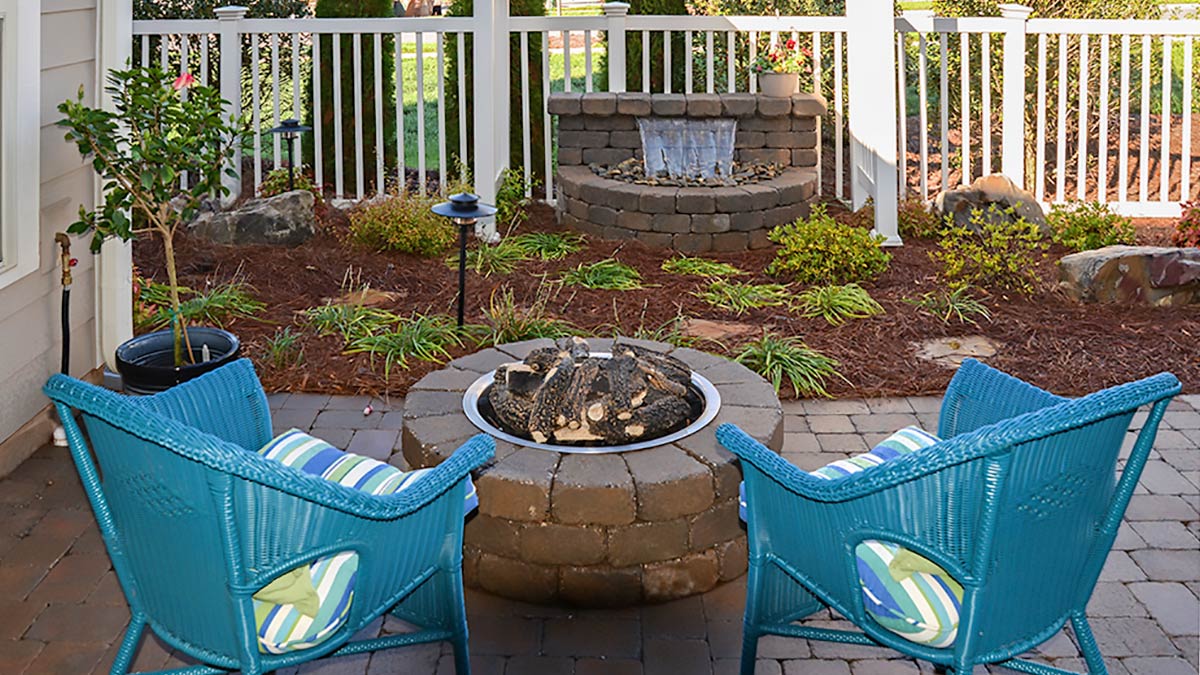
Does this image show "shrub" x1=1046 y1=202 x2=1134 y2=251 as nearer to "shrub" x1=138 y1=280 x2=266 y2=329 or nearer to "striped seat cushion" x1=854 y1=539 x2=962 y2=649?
"shrub" x1=138 y1=280 x2=266 y2=329

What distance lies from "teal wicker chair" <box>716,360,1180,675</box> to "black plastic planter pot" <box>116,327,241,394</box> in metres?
2.42

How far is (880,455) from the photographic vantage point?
11.0 ft

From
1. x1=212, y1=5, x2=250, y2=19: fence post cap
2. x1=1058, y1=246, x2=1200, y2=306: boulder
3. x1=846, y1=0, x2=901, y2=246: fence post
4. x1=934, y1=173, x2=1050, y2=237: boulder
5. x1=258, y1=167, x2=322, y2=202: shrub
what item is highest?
x1=212, y1=5, x2=250, y2=19: fence post cap

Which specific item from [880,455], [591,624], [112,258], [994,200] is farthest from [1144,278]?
[112,258]

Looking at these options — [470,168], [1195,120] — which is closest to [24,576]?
[470,168]

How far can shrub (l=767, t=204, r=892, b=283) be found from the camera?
6.95 meters

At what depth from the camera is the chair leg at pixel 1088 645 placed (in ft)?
9.67

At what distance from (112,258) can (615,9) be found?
14.8ft

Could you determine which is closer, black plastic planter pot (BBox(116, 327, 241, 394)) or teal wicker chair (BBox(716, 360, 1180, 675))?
teal wicker chair (BBox(716, 360, 1180, 675))

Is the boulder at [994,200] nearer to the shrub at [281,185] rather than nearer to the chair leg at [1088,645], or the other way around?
the shrub at [281,185]

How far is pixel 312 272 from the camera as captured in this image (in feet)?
23.4

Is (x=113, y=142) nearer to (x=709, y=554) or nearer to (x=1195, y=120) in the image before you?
(x=709, y=554)

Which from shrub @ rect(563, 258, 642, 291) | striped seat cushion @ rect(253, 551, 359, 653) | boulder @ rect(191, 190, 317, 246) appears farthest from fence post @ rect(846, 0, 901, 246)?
striped seat cushion @ rect(253, 551, 359, 653)

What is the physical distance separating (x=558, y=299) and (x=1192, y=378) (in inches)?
120
